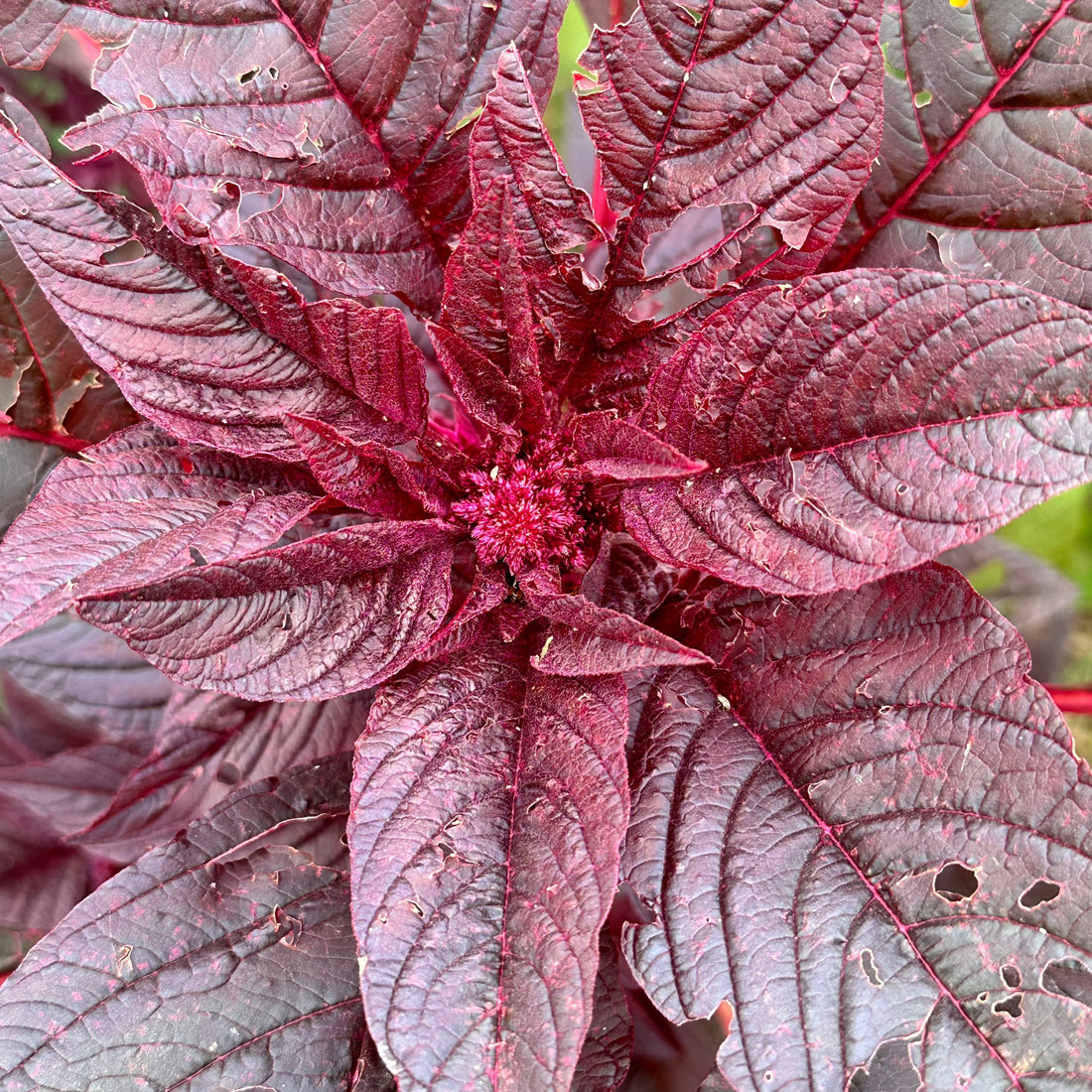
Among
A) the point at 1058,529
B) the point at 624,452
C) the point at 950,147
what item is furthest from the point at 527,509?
the point at 1058,529

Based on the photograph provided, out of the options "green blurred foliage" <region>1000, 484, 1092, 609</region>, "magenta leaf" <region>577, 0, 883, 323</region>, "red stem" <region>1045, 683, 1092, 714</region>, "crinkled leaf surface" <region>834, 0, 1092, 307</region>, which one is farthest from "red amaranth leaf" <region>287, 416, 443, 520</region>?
"green blurred foliage" <region>1000, 484, 1092, 609</region>

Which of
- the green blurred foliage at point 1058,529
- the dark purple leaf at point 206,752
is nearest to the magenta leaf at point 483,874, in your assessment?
the dark purple leaf at point 206,752

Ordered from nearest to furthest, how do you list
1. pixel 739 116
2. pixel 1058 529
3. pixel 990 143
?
1. pixel 739 116
2. pixel 990 143
3. pixel 1058 529

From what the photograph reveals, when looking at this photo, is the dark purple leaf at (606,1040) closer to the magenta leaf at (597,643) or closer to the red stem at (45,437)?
the magenta leaf at (597,643)

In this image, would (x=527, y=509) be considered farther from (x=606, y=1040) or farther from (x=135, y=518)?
(x=606, y=1040)

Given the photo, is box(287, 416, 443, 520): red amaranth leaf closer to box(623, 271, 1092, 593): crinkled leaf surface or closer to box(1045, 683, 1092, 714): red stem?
box(623, 271, 1092, 593): crinkled leaf surface

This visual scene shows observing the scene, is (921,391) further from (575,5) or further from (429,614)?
(575,5)
